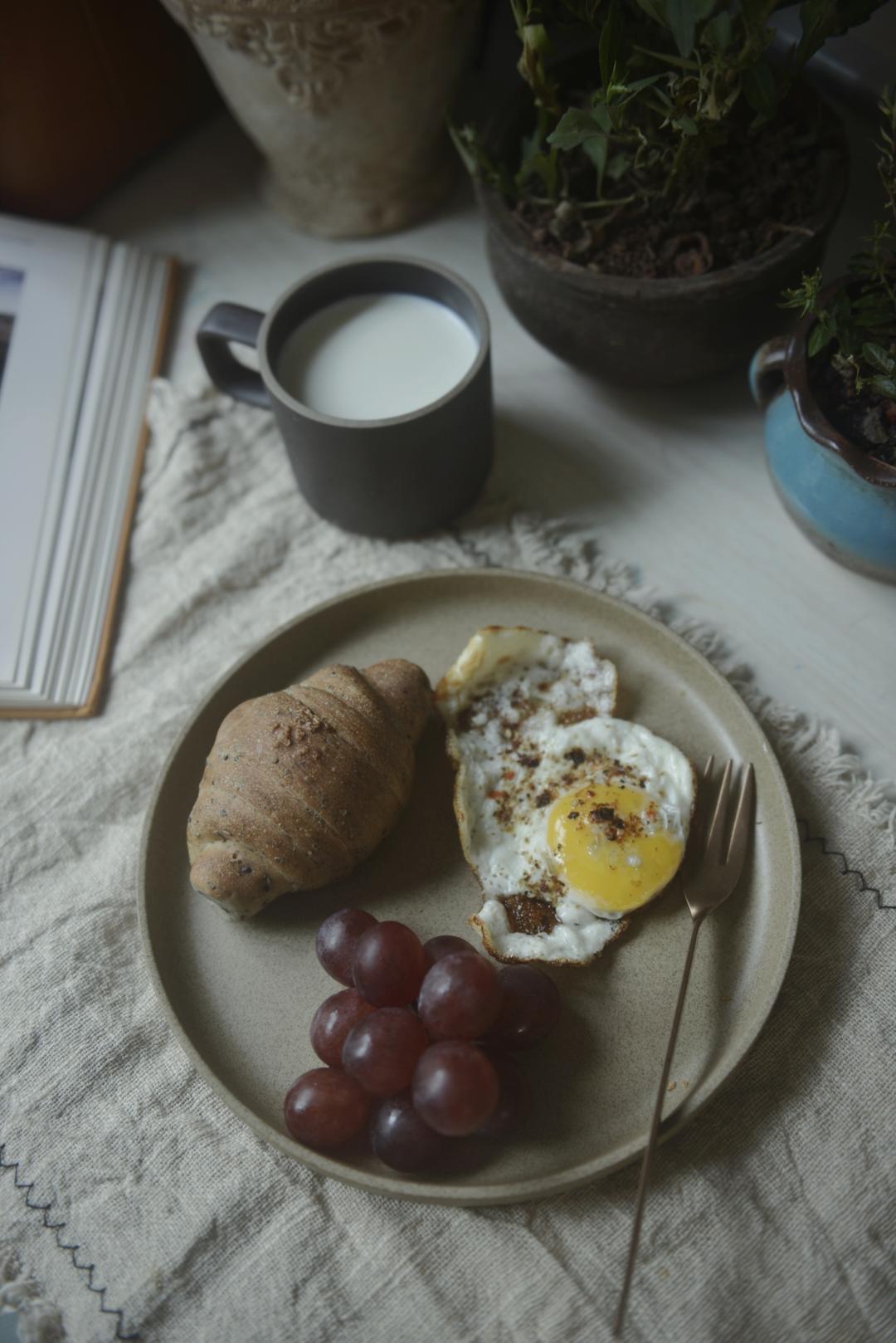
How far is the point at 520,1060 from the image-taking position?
0.97 metres

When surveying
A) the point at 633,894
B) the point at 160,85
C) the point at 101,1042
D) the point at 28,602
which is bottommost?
the point at 101,1042

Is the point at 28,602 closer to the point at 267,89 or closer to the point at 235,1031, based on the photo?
the point at 235,1031

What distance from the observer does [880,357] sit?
106 centimetres

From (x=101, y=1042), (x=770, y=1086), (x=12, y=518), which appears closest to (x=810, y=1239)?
(x=770, y=1086)

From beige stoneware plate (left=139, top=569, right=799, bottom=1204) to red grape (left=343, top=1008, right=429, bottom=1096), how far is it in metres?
0.08

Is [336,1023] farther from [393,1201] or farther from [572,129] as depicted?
[572,129]

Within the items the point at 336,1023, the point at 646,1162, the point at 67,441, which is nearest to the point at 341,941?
the point at 336,1023

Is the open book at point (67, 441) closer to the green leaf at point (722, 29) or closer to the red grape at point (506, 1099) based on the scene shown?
the red grape at point (506, 1099)

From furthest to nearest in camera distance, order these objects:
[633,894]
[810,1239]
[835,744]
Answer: [835,744] < [633,894] < [810,1239]

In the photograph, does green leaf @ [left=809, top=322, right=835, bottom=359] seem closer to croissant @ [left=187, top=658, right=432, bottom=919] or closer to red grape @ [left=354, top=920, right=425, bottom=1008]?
croissant @ [left=187, top=658, right=432, bottom=919]

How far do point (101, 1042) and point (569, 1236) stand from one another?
18.8 inches

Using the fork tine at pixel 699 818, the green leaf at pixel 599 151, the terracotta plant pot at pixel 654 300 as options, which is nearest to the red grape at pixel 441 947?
the fork tine at pixel 699 818

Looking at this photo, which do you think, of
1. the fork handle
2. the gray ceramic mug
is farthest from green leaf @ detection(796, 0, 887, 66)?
the fork handle

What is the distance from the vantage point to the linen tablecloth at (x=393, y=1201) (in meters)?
0.90
